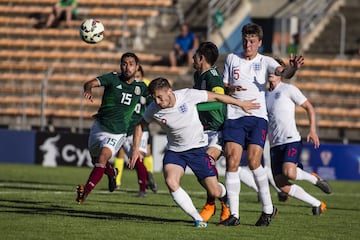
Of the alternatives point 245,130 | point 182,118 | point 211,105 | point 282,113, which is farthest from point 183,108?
point 282,113

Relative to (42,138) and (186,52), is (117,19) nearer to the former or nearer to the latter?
(186,52)

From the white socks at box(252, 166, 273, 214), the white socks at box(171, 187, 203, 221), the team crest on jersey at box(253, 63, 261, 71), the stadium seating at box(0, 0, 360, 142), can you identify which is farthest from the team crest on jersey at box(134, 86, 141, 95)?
the stadium seating at box(0, 0, 360, 142)

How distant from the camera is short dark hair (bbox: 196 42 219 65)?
14297mm

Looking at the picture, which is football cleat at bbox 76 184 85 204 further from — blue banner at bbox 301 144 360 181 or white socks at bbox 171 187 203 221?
blue banner at bbox 301 144 360 181

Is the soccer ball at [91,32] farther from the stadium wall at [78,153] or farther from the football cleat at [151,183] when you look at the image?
the stadium wall at [78,153]

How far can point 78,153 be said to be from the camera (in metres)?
28.0

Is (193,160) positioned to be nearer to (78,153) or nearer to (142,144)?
(142,144)

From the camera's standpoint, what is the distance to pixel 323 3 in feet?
108

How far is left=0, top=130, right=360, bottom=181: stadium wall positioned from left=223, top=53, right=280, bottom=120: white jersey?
12.2 m

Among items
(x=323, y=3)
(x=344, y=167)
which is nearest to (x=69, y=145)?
(x=344, y=167)

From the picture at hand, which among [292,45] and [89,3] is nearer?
[292,45]

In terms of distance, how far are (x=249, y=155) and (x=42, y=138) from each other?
1510cm

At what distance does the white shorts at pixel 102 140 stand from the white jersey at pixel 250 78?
3041mm

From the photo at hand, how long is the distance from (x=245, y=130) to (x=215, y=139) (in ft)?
4.33
